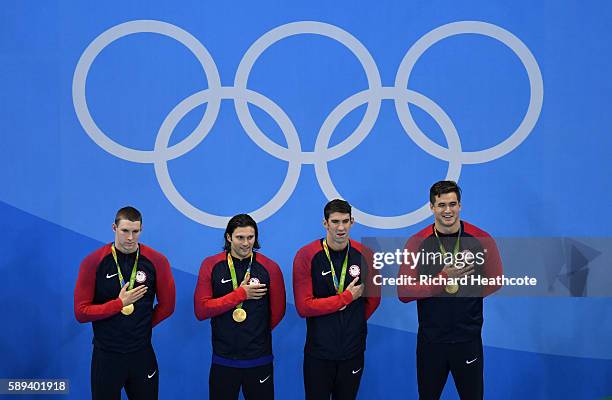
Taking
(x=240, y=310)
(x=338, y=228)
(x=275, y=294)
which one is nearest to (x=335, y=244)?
(x=338, y=228)

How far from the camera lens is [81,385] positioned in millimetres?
5613

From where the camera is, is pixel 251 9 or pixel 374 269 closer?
pixel 374 269

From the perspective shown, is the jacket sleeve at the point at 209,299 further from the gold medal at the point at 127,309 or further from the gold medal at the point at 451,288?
the gold medal at the point at 451,288

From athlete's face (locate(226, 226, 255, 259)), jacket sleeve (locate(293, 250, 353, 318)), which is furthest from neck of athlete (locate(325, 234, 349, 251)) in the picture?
athlete's face (locate(226, 226, 255, 259))

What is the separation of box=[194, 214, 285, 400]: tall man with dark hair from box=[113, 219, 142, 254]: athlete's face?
1.65ft

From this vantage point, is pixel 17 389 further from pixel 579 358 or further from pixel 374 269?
pixel 579 358

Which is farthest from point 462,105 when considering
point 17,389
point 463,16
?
point 17,389

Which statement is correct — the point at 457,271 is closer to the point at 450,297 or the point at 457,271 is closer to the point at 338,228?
the point at 450,297

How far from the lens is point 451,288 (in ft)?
14.6

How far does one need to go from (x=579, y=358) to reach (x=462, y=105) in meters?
2.28

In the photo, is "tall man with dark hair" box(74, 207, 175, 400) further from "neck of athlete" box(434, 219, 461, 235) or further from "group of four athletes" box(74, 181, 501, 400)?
"neck of athlete" box(434, 219, 461, 235)

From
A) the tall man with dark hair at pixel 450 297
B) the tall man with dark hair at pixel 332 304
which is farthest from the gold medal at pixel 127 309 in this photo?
the tall man with dark hair at pixel 450 297

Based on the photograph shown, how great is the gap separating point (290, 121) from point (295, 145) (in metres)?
0.20

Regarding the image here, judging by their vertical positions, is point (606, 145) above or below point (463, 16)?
below
